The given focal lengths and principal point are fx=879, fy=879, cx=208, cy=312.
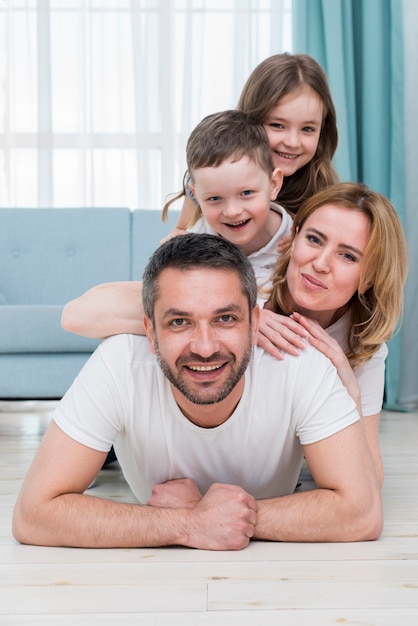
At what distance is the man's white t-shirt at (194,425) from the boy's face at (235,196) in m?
0.47

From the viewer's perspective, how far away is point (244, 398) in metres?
1.96

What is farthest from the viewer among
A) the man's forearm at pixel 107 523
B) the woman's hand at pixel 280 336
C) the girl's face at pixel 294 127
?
the girl's face at pixel 294 127

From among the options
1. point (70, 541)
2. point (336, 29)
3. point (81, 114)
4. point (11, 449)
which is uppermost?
point (336, 29)

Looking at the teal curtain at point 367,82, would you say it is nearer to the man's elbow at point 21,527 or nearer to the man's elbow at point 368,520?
the man's elbow at point 368,520

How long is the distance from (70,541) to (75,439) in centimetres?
21

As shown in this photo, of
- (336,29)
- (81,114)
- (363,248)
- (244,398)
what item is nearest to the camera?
(244,398)

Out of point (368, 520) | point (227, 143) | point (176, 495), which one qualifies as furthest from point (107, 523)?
point (227, 143)

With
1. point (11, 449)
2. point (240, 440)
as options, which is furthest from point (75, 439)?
point (11, 449)

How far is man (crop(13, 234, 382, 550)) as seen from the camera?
5.94ft

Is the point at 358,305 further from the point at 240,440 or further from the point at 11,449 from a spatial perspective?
the point at 11,449

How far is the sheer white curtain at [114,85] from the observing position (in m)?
4.72

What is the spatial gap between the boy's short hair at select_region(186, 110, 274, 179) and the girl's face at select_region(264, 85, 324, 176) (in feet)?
0.29

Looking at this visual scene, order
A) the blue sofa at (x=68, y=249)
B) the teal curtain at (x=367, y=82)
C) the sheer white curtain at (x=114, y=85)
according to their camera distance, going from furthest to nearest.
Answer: the sheer white curtain at (x=114, y=85), the teal curtain at (x=367, y=82), the blue sofa at (x=68, y=249)

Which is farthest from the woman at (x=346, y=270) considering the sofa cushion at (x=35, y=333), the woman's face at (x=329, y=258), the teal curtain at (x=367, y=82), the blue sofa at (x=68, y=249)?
the teal curtain at (x=367, y=82)
